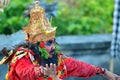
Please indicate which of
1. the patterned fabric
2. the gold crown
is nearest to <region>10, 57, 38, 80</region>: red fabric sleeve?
the gold crown

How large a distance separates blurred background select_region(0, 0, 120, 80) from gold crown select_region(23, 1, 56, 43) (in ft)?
5.79

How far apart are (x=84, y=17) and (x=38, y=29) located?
3.60m

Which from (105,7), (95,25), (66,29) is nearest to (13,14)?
(66,29)

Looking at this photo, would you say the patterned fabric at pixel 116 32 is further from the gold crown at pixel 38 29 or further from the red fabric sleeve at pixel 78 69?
the gold crown at pixel 38 29

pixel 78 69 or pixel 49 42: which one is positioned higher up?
pixel 49 42

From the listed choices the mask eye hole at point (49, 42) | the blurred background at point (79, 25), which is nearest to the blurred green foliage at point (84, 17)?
the blurred background at point (79, 25)

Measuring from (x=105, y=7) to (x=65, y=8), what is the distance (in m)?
0.75

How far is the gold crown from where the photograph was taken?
3.09 meters

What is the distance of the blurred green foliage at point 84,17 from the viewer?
6.38 m

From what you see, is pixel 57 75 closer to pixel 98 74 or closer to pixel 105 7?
pixel 98 74

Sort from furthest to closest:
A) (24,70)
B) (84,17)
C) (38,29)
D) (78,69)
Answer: (84,17), (78,69), (38,29), (24,70)

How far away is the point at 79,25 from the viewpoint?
6414 mm

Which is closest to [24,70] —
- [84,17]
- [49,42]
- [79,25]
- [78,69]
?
[49,42]

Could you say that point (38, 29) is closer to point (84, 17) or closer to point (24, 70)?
point (24, 70)
